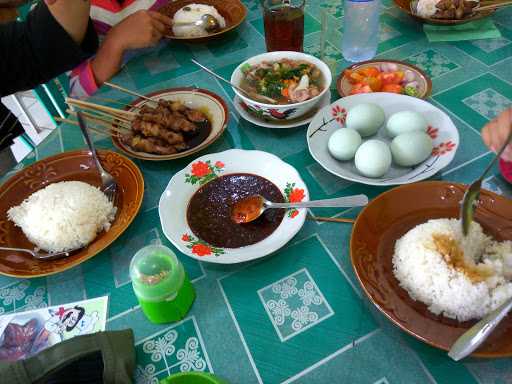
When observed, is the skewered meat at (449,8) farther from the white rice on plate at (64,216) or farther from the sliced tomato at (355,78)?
the white rice on plate at (64,216)

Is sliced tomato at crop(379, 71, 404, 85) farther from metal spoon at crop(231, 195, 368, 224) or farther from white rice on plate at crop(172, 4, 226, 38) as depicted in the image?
white rice on plate at crop(172, 4, 226, 38)

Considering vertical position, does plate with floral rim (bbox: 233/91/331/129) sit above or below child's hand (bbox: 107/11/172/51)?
below

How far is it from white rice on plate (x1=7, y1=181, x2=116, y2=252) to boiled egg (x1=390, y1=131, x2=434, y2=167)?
784 millimetres

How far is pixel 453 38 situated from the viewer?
1.52m

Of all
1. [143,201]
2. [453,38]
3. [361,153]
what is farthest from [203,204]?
[453,38]

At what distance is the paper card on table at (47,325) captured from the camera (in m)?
0.83

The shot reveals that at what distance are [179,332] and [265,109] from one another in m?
0.70

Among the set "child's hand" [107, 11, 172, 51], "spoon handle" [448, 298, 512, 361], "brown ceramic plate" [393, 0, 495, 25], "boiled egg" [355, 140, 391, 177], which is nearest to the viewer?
"spoon handle" [448, 298, 512, 361]

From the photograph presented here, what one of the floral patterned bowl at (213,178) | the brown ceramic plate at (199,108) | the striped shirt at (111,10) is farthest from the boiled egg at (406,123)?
the striped shirt at (111,10)

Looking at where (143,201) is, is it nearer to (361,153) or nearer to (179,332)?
(179,332)

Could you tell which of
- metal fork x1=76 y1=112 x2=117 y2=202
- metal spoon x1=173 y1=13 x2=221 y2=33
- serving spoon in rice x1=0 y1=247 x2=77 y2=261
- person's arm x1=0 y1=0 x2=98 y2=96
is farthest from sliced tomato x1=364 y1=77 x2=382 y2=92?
person's arm x1=0 y1=0 x2=98 y2=96

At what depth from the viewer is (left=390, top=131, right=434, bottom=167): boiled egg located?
1.01 m

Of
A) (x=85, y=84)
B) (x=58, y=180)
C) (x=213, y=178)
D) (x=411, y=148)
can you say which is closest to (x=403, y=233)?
(x=411, y=148)

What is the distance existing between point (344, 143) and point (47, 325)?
858 mm
